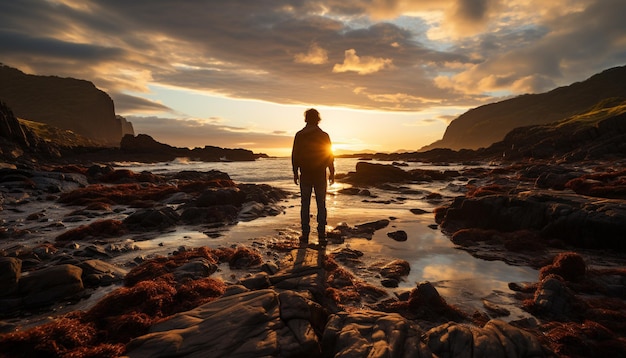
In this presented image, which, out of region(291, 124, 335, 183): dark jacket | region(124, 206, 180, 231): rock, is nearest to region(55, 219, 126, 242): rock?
region(124, 206, 180, 231): rock

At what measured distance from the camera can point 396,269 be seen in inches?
327

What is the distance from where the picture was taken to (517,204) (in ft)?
43.1

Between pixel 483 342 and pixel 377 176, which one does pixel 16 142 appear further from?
pixel 483 342

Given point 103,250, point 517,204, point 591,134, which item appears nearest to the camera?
point 103,250

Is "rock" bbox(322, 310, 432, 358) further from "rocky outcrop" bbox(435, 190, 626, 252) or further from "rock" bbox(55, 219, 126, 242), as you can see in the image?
"rock" bbox(55, 219, 126, 242)

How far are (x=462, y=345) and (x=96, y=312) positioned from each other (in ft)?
20.6

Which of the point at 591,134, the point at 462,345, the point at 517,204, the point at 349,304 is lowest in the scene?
the point at 349,304

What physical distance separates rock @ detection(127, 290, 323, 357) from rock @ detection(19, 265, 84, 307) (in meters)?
3.39

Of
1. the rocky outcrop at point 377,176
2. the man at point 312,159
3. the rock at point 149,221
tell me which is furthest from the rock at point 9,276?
the rocky outcrop at point 377,176

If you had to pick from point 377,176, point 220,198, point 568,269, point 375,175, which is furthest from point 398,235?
point 375,175

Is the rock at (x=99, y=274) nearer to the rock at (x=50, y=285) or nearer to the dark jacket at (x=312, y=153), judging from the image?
the rock at (x=50, y=285)

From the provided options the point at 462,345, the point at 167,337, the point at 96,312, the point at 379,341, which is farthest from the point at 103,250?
the point at 462,345

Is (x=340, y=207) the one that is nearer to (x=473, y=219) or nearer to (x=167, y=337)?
(x=473, y=219)

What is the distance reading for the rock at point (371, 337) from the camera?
12.7 feet
